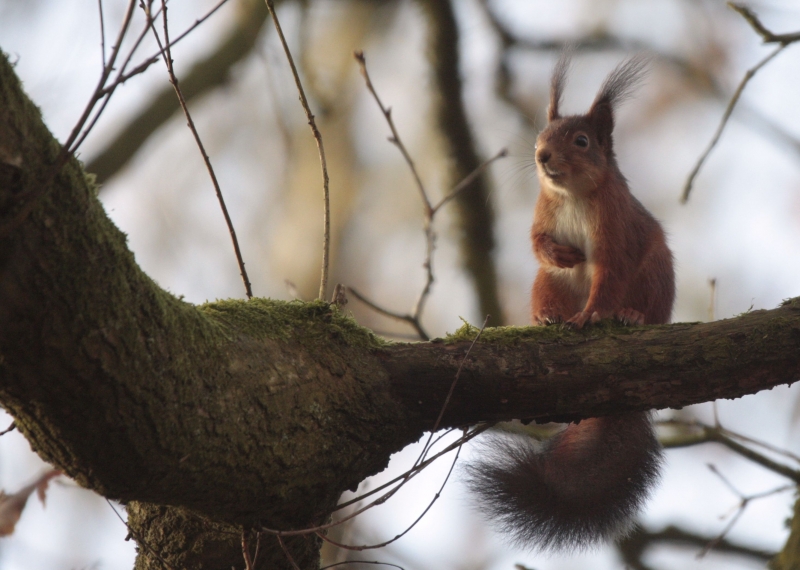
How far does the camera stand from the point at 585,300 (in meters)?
3.18

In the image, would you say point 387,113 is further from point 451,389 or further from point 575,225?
point 451,389

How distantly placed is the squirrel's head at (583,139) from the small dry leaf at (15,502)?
89.3 inches

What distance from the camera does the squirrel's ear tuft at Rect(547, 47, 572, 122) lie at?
3531 mm

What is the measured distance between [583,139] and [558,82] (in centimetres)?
45

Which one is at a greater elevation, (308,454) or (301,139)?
(301,139)

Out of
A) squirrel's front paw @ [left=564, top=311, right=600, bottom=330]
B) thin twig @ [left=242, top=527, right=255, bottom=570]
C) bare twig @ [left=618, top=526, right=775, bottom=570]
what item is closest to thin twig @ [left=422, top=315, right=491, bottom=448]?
squirrel's front paw @ [left=564, top=311, right=600, bottom=330]

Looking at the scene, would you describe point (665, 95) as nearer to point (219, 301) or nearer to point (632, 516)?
point (632, 516)

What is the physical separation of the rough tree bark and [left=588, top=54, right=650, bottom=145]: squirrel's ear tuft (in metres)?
1.41

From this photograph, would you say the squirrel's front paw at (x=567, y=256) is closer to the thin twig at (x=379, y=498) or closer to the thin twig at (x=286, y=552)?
the thin twig at (x=379, y=498)

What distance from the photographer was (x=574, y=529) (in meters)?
2.56

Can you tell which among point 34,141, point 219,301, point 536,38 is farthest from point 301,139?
point 34,141

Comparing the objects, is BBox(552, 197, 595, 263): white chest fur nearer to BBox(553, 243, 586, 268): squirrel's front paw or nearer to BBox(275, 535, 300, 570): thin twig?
BBox(553, 243, 586, 268): squirrel's front paw

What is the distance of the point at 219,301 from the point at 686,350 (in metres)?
1.32

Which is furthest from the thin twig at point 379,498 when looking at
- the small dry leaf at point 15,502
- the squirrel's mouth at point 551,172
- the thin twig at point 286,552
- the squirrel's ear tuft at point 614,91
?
the squirrel's ear tuft at point 614,91
